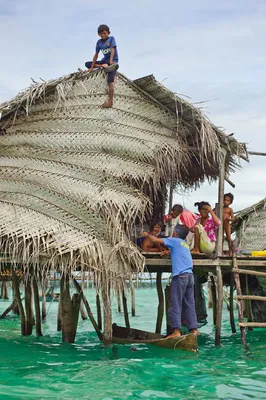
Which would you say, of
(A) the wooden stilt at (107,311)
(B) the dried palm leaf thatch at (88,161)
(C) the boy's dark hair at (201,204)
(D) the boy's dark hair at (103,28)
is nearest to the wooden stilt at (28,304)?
(B) the dried palm leaf thatch at (88,161)

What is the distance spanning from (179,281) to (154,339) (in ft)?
3.34

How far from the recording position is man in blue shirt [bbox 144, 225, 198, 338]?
326 inches

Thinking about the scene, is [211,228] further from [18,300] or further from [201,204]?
[18,300]

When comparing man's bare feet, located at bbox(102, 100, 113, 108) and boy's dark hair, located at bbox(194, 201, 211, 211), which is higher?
man's bare feet, located at bbox(102, 100, 113, 108)

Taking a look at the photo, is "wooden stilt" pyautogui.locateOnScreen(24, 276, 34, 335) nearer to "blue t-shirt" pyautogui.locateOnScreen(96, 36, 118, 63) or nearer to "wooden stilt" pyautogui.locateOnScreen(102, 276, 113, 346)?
"wooden stilt" pyautogui.locateOnScreen(102, 276, 113, 346)

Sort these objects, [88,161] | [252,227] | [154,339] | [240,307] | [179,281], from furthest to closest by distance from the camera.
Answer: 1. [252,227]
2. [88,161]
3. [240,307]
4. [154,339]
5. [179,281]

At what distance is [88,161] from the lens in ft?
30.3

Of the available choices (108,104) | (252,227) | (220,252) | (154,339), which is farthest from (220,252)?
(252,227)

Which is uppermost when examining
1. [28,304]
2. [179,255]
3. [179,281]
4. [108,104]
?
[108,104]

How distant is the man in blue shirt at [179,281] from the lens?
8.27m

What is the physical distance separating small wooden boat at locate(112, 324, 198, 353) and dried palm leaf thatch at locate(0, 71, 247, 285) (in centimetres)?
Result: 104

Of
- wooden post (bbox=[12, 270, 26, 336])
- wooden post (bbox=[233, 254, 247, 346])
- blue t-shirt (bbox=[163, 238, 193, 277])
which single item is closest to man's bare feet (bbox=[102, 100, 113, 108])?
blue t-shirt (bbox=[163, 238, 193, 277])

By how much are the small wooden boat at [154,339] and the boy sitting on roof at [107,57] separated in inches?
146

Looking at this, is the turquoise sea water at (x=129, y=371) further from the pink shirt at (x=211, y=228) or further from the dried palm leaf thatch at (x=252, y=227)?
the dried palm leaf thatch at (x=252, y=227)
